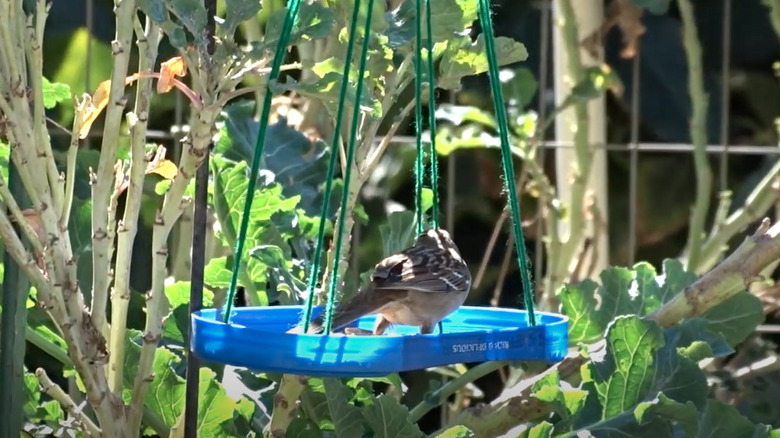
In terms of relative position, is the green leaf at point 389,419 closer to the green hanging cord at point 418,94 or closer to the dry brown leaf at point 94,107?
the green hanging cord at point 418,94

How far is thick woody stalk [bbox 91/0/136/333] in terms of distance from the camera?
82.7 inches

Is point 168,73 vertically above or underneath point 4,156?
above

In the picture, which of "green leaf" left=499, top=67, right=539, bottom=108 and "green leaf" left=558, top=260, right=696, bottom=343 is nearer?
"green leaf" left=558, top=260, right=696, bottom=343

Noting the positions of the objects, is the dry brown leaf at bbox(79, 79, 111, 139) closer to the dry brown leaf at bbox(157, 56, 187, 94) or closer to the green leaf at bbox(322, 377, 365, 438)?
the dry brown leaf at bbox(157, 56, 187, 94)

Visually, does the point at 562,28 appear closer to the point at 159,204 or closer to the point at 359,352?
the point at 159,204

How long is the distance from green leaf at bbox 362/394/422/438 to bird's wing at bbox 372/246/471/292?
0.66 feet

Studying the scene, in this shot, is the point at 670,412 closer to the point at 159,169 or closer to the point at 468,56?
the point at 468,56

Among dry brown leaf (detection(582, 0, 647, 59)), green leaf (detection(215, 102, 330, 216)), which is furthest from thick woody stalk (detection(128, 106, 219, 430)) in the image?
dry brown leaf (detection(582, 0, 647, 59))

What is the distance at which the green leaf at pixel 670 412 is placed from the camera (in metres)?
2.13

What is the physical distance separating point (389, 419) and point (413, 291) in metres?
0.22

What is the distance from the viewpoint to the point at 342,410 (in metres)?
2.25

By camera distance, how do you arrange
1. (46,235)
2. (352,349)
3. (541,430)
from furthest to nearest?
(541,430)
(46,235)
(352,349)

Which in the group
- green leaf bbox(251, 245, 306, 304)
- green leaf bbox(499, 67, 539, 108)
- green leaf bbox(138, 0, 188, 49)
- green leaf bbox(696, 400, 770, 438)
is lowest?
green leaf bbox(696, 400, 770, 438)

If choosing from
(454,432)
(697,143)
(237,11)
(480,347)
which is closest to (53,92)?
(237,11)
